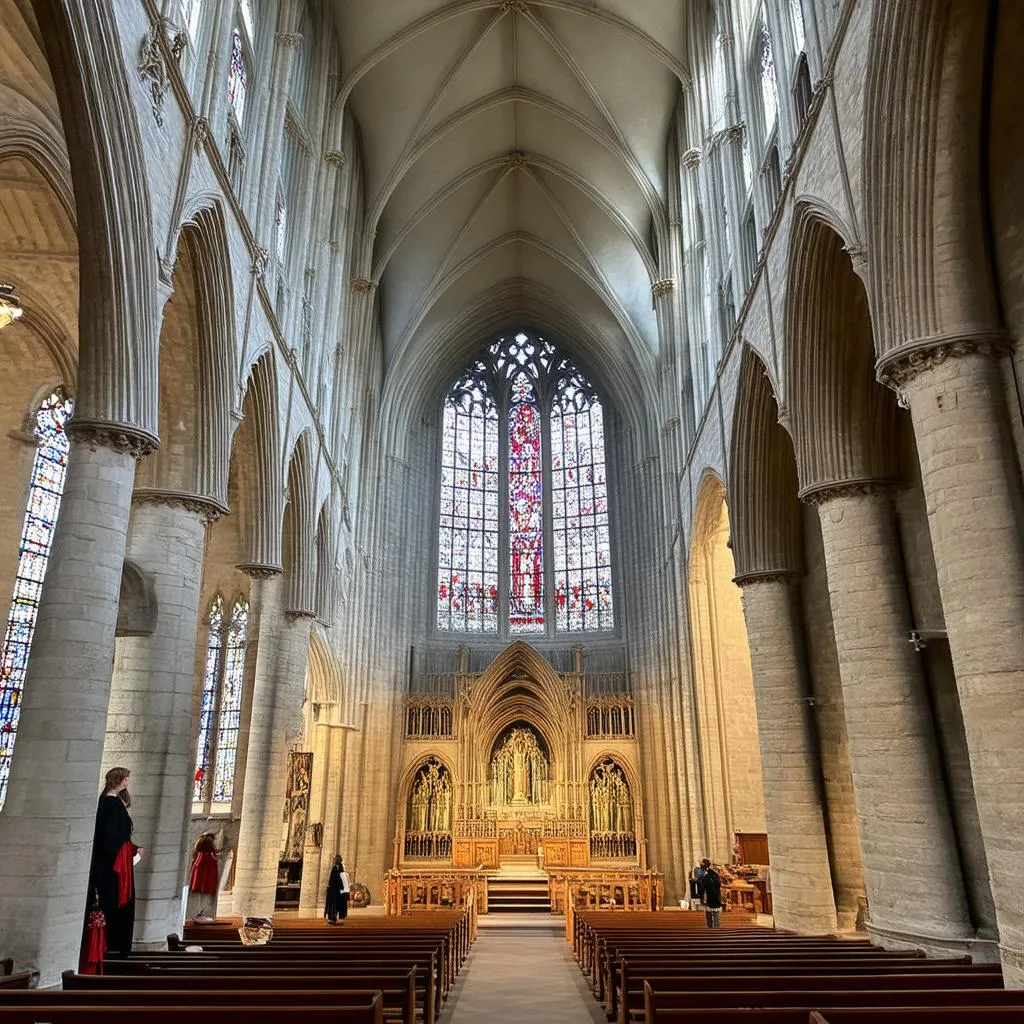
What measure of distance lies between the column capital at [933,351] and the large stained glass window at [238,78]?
34.7 feet

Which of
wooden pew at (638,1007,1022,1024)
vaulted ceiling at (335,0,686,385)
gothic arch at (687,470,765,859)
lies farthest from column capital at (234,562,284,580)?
vaulted ceiling at (335,0,686,385)

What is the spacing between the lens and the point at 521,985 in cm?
992

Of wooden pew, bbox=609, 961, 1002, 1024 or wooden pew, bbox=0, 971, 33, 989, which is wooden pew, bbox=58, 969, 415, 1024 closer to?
wooden pew, bbox=0, 971, 33, 989

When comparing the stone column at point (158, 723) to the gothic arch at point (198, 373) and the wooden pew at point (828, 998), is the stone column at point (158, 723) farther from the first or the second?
the wooden pew at point (828, 998)

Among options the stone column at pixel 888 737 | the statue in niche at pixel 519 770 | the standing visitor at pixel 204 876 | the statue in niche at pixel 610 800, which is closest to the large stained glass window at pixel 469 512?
the statue in niche at pixel 519 770

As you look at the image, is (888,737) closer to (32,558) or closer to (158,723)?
(158,723)

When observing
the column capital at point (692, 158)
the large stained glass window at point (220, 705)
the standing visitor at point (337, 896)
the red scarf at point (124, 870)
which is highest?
the column capital at point (692, 158)

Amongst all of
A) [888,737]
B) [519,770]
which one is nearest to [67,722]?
[888,737]

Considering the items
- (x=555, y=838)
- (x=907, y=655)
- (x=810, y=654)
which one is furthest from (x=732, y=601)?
(x=907, y=655)

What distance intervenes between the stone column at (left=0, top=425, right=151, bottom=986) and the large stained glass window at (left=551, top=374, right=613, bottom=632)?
2173 cm

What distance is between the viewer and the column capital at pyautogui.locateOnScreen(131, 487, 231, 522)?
36.4ft

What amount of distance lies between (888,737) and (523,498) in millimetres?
21365

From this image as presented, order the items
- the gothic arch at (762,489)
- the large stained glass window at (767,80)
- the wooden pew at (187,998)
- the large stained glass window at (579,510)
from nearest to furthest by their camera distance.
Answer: the wooden pew at (187,998), the large stained glass window at (767,80), the gothic arch at (762,489), the large stained glass window at (579,510)

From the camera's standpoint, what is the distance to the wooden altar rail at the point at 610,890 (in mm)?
18328
